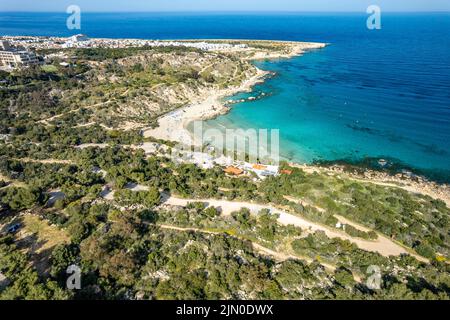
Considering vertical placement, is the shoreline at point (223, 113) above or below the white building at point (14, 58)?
below

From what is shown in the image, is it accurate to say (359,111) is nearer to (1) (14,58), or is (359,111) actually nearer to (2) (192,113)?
(2) (192,113)

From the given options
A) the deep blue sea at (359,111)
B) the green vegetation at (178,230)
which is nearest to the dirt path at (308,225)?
the green vegetation at (178,230)

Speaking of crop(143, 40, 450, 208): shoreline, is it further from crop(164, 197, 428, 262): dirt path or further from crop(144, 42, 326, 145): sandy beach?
crop(164, 197, 428, 262): dirt path

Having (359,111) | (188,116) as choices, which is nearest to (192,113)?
(188,116)

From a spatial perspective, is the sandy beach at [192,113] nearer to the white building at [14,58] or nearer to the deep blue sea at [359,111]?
the deep blue sea at [359,111]

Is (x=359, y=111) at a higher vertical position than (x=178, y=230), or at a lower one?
higher

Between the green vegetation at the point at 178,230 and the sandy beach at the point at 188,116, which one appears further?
the sandy beach at the point at 188,116

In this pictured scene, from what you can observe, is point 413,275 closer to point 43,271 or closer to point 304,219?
point 304,219
